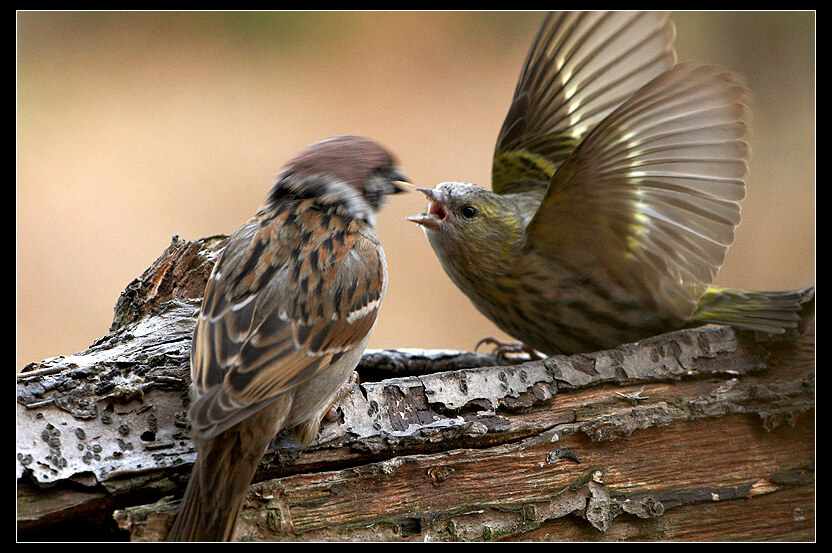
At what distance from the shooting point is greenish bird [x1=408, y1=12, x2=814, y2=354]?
270cm

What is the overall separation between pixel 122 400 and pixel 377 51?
577 cm

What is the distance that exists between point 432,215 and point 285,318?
3.60 ft

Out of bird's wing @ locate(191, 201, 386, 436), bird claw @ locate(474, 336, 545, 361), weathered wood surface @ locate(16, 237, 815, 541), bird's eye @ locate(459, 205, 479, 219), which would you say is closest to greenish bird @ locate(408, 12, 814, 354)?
bird's eye @ locate(459, 205, 479, 219)

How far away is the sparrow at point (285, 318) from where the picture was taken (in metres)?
2.02

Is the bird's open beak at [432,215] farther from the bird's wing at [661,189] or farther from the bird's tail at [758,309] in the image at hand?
the bird's tail at [758,309]

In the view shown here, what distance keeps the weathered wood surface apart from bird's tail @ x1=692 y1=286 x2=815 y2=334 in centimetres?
7

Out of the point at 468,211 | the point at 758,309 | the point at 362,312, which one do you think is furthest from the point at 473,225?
the point at 758,309

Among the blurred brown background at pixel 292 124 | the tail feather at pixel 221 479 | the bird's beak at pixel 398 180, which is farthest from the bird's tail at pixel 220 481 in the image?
the blurred brown background at pixel 292 124

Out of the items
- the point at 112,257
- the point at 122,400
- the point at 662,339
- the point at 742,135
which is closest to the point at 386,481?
the point at 122,400

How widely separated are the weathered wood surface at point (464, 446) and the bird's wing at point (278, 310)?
0.28 metres

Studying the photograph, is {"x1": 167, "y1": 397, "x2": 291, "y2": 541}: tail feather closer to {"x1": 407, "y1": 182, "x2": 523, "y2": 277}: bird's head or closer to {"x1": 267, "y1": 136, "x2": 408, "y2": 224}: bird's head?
{"x1": 267, "y1": 136, "x2": 408, "y2": 224}: bird's head

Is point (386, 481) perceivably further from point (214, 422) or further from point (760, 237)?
point (760, 237)

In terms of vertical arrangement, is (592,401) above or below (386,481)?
above

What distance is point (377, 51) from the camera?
24.6 feet
